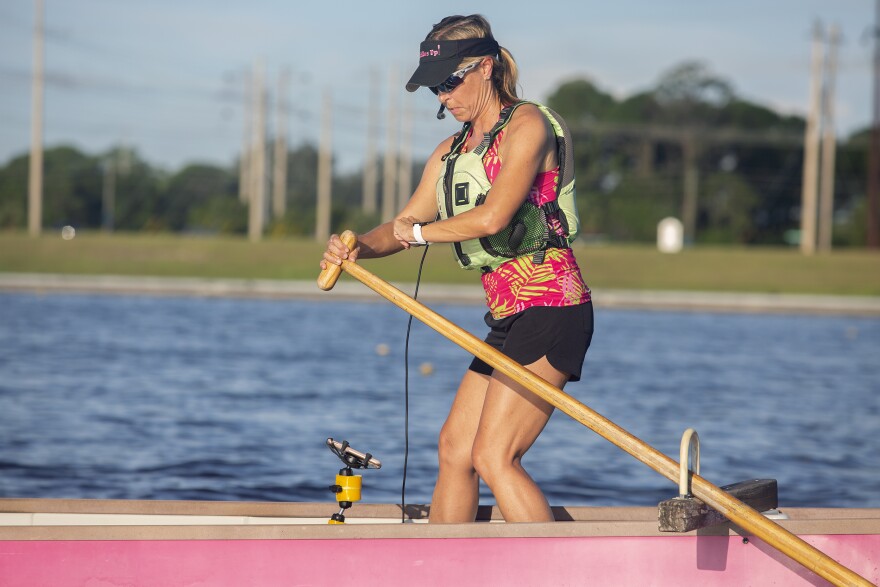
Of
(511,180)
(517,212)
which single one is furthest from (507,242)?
(511,180)

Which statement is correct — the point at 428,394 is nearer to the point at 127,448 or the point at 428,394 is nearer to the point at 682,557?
the point at 127,448

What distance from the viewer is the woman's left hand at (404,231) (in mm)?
4188

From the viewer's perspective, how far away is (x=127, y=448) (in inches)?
371

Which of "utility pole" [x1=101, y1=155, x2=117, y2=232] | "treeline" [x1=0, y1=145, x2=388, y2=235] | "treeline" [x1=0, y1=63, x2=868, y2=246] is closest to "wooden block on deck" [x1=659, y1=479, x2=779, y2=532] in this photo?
"treeline" [x1=0, y1=145, x2=388, y2=235]

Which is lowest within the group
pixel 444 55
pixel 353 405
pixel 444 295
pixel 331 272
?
pixel 353 405

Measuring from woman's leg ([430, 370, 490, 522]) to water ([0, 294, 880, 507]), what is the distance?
3.52 metres

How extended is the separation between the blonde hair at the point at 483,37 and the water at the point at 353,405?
4118 millimetres

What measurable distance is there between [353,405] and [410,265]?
2129 cm

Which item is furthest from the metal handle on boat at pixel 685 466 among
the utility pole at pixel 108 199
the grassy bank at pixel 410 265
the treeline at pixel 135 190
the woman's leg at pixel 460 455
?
the utility pole at pixel 108 199

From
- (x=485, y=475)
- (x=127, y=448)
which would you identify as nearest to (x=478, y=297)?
(x=127, y=448)

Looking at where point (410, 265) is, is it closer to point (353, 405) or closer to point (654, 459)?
point (353, 405)

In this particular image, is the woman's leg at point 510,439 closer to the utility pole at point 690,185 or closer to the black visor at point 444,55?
the black visor at point 444,55

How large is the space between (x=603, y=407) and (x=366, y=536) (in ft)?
28.2

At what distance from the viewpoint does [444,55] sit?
399 centimetres
